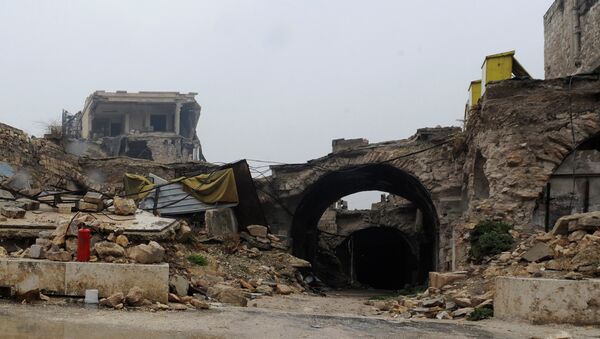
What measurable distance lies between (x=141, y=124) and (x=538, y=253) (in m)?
30.0

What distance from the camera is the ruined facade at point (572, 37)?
1502cm

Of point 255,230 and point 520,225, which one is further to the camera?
point 255,230

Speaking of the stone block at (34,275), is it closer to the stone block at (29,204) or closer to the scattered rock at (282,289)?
the stone block at (29,204)

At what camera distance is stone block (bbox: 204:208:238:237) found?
12742mm

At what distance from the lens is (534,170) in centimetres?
1092

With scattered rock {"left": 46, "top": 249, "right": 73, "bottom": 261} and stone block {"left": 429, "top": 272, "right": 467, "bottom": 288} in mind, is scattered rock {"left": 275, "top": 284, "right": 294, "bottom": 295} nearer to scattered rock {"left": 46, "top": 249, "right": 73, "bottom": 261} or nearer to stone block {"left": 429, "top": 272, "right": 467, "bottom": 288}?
stone block {"left": 429, "top": 272, "right": 467, "bottom": 288}

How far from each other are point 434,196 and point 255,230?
4911 mm

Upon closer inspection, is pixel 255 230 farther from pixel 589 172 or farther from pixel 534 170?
pixel 589 172

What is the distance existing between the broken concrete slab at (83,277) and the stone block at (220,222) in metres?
6.20

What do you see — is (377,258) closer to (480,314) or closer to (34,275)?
(480,314)

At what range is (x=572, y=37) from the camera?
53.2 ft

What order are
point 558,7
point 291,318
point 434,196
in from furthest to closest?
1. point 558,7
2. point 434,196
3. point 291,318

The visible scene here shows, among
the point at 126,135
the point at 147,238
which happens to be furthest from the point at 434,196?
the point at 126,135

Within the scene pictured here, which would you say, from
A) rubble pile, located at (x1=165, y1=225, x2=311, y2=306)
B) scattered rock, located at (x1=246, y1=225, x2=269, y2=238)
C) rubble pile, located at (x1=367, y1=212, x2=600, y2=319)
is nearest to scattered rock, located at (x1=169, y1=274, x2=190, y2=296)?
rubble pile, located at (x1=165, y1=225, x2=311, y2=306)
